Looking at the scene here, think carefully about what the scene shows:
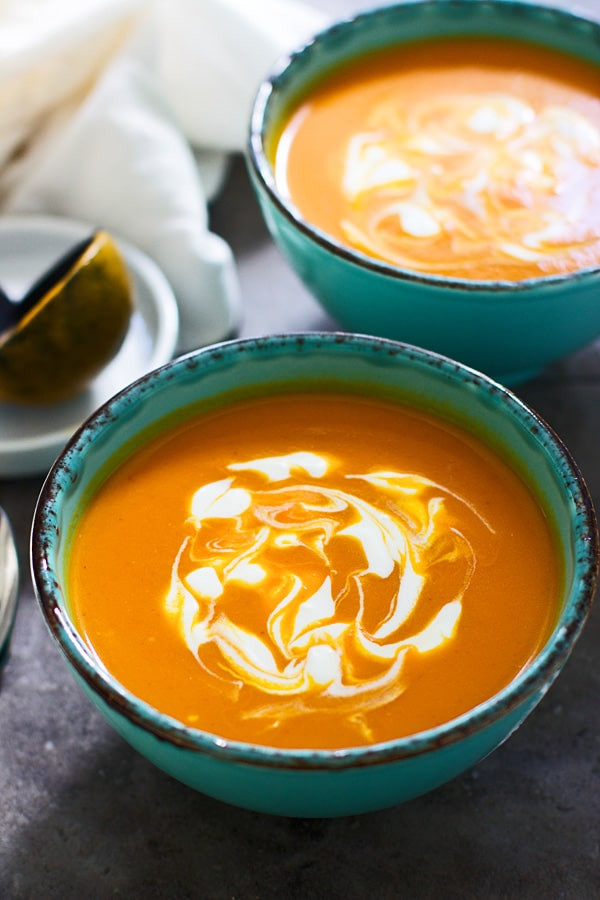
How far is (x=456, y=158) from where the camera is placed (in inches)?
58.7

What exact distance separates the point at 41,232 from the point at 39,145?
155 millimetres

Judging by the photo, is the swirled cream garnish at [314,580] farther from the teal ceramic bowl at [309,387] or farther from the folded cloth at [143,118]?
the folded cloth at [143,118]

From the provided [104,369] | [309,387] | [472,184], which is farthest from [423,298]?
[104,369]

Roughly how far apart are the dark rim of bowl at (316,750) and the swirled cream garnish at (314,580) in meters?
0.08

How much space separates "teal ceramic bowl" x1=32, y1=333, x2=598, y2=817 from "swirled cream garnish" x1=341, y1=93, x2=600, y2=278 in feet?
0.85

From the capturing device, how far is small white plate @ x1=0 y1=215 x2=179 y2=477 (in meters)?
1.38

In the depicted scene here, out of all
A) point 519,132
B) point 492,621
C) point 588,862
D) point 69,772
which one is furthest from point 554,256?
point 69,772

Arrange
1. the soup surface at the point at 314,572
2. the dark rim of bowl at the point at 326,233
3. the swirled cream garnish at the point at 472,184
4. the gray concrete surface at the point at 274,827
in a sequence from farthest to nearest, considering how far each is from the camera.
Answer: the swirled cream garnish at the point at 472,184 → the dark rim of bowl at the point at 326,233 → the gray concrete surface at the point at 274,827 → the soup surface at the point at 314,572

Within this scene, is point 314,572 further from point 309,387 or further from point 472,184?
point 472,184

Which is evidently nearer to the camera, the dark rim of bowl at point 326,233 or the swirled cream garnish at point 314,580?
the swirled cream garnish at point 314,580

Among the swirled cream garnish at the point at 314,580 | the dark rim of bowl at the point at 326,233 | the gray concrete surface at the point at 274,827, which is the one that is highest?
the dark rim of bowl at the point at 326,233

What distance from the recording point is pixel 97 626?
0.99 meters

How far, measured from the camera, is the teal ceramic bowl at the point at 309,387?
0.84m

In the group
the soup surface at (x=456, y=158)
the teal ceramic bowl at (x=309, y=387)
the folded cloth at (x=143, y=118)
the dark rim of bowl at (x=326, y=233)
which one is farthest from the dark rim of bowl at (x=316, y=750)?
the folded cloth at (x=143, y=118)
